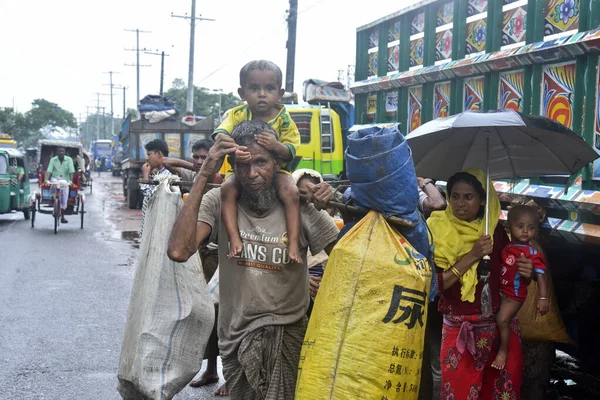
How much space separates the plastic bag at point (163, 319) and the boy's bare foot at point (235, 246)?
0.53 metres

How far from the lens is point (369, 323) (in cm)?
279

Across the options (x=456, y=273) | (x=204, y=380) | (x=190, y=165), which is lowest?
(x=204, y=380)

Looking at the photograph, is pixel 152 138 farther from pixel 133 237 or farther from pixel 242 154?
pixel 242 154

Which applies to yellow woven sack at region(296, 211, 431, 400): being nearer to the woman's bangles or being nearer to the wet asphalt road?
the woman's bangles

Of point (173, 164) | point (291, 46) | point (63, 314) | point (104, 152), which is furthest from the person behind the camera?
point (104, 152)

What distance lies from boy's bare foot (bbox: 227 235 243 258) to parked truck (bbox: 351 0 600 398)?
180 centimetres

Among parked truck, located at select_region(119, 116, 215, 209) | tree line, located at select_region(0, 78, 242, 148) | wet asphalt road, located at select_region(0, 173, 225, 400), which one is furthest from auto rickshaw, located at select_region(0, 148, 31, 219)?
tree line, located at select_region(0, 78, 242, 148)

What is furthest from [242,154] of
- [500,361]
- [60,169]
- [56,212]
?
[60,169]

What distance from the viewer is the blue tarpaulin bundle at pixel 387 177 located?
9.62 feet

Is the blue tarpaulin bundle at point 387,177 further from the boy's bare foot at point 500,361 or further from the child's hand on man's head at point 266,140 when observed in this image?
the boy's bare foot at point 500,361

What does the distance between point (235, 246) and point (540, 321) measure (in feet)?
6.60

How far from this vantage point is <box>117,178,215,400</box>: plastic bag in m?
3.41

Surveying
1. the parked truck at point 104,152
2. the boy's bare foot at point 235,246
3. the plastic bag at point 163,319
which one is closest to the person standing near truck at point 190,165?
the plastic bag at point 163,319

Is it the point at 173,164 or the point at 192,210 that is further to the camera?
the point at 173,164
